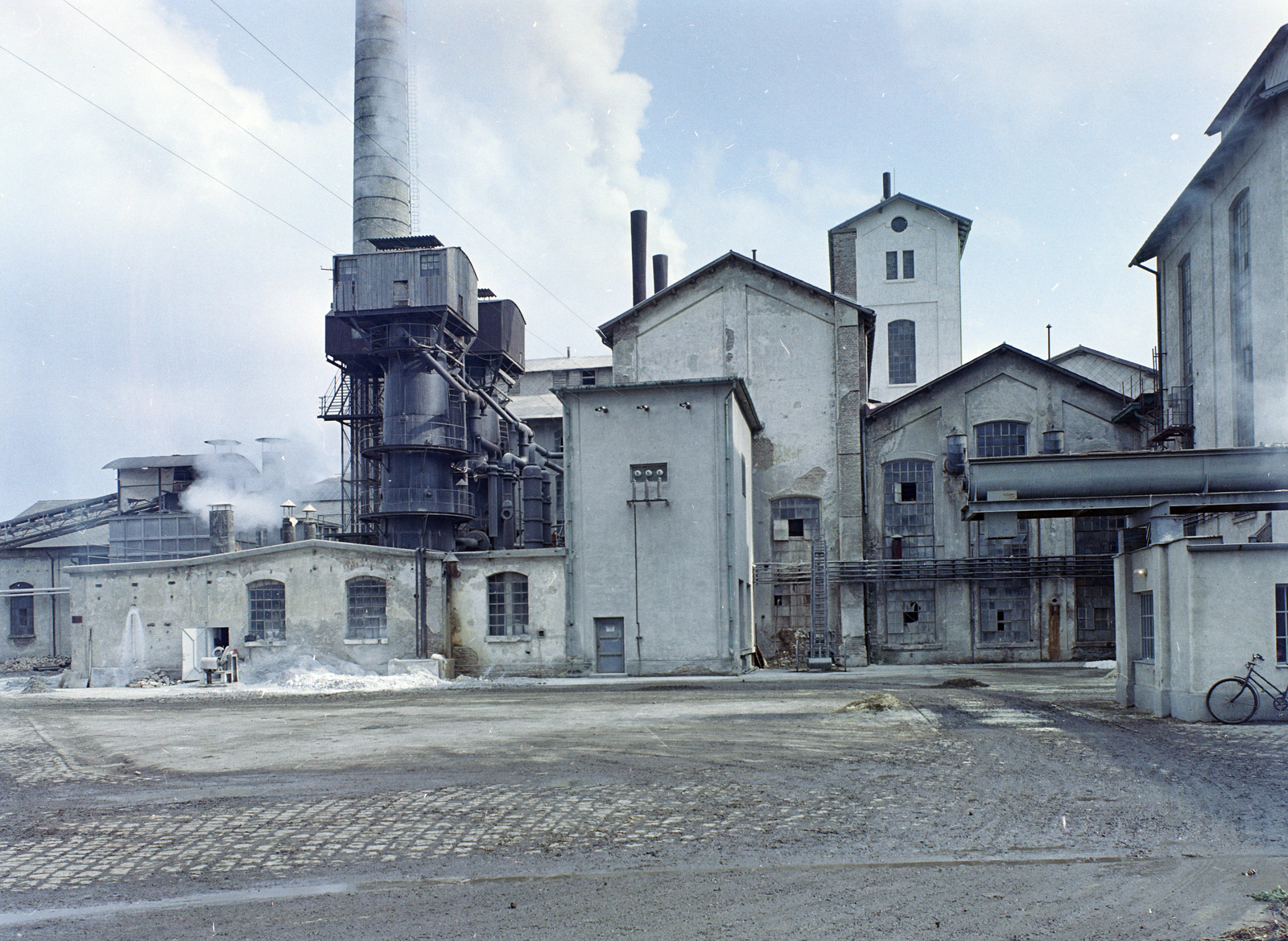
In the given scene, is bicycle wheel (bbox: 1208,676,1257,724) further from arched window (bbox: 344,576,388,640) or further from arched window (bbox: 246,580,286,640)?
arched window (bbox: 246,580,286,640)

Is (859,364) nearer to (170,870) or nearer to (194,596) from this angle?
(194,596)

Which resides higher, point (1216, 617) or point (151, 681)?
point (1216, 617)

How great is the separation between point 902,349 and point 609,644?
24409 mm

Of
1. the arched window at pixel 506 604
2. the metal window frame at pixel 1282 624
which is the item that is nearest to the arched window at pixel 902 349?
the arched window at pixel 506 604

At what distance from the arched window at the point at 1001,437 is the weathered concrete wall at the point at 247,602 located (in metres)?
16.1

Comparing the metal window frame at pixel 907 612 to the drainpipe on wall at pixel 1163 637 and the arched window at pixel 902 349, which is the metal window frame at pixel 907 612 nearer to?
the drainpipe on wall at pixel 1163 637

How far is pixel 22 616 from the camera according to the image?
122ft

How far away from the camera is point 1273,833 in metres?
7.74

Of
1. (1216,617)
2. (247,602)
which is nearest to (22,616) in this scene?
(247,602)

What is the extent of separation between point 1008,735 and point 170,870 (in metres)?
9.70

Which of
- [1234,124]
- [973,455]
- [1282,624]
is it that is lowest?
[1282,624]

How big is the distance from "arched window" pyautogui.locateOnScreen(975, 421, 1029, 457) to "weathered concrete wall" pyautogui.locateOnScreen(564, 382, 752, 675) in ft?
28.4

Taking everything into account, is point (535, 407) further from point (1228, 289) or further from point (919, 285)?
point (1228, 289)

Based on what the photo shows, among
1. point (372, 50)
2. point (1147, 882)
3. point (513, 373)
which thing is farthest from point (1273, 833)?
point (372, 50)
